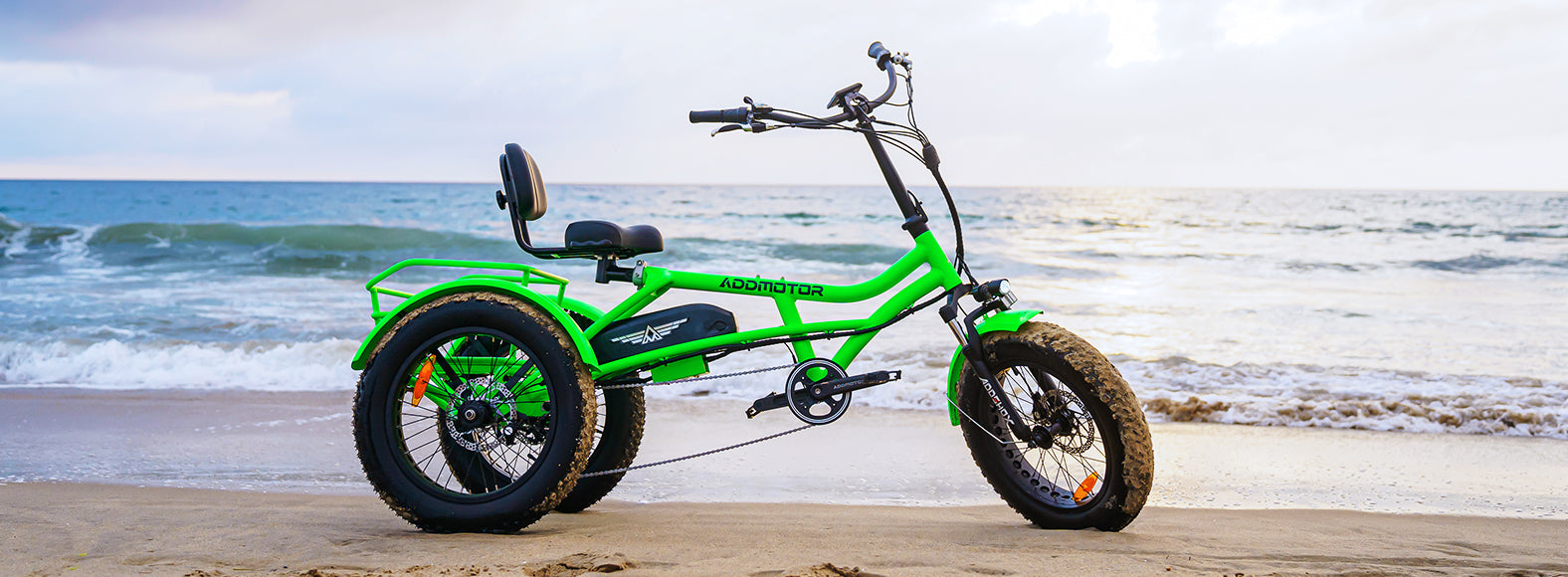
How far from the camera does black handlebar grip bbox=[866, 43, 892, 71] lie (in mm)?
3328

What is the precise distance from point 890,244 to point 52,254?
1643 cm

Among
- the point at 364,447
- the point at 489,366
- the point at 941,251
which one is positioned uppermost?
the point at 941,251

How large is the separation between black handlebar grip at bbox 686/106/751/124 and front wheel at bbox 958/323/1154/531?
1.05m

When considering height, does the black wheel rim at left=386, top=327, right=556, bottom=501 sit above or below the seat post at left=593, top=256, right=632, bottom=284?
below

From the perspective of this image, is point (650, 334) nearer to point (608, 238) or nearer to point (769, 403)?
point (608, 238)

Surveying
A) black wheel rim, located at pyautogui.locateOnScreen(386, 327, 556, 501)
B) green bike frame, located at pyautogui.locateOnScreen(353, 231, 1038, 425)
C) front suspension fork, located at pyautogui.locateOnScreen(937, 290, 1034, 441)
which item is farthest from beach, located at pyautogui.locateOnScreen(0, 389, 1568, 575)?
green bike frame, located at pyautogui.locateOnScreen(353, 231, 1038, 425)

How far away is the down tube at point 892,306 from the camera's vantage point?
3188 mm

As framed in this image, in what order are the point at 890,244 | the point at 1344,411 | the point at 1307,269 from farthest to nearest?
1. the point at 890,244
2. the point at 1307,269
3. the point at 1344,411

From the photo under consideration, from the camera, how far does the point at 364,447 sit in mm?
3072

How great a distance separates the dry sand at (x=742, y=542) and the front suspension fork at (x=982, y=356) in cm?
35

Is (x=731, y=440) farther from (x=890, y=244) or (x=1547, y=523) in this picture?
(x=890, y=244)

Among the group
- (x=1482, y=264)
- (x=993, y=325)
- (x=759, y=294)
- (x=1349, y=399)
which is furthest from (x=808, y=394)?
(x=1482, y=264)

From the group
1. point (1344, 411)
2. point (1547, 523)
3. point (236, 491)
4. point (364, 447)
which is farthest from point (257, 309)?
point (1547, 523)

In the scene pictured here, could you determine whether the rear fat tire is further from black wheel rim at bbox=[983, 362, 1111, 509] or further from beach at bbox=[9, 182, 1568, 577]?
black wheel rim at bbox=[983, 362, 1111, 509]
